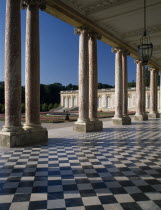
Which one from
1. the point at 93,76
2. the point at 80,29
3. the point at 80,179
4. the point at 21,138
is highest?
the point at 80,29

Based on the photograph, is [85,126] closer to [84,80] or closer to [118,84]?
[84,80]

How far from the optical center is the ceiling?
23.5 meters

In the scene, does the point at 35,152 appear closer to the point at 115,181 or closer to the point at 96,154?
the point at 96,154

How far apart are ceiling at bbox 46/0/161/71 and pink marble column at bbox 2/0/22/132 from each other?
5.33 metres

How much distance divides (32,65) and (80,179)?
12858mm

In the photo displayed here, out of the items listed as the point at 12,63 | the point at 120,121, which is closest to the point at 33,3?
the point at 12,63

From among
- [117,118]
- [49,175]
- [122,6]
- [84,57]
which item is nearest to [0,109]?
[117,118]

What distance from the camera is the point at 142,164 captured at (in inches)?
512

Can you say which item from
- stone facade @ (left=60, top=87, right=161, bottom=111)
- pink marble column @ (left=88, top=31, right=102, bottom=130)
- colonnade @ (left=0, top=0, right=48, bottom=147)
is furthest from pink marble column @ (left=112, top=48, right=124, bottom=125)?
stone facade @ (left=60, top=87, right=161, bottom=111)

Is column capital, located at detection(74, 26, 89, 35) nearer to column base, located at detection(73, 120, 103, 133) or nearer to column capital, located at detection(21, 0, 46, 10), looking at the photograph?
column capital, located at detection(21, 0, 46, 10)

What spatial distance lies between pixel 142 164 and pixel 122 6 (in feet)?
61.7

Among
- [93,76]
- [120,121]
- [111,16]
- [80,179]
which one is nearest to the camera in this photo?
[80,179]

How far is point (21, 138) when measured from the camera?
1823 cm

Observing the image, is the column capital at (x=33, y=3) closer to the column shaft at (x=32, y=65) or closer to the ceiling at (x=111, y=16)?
the column shaft at (x=32, y=65)
